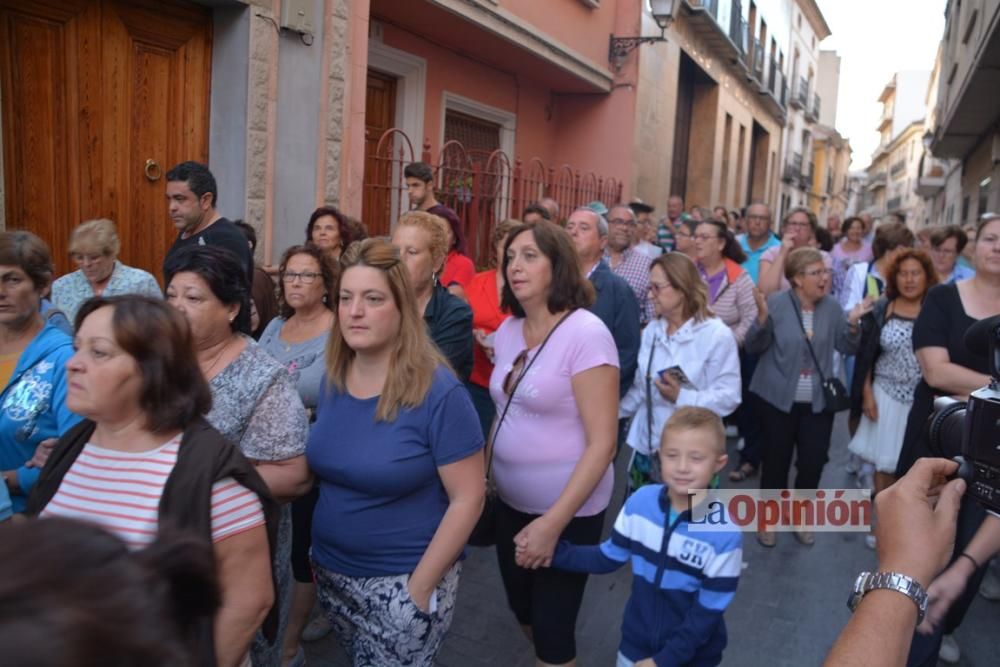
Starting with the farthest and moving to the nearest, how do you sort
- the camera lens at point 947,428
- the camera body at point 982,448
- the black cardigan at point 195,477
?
the black cardigan at point 195,477 → the camera lens at point 947,428 → the camera body at point 982,448

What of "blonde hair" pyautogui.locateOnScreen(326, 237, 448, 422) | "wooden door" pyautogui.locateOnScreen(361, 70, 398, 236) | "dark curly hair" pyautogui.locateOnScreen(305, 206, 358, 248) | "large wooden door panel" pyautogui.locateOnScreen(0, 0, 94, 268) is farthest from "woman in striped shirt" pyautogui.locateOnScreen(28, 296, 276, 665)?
"wooden door" pyautogui.locateOnScreen(361, 70, 398, 236)

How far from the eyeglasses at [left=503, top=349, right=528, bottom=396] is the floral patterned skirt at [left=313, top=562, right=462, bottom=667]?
2.32 feet

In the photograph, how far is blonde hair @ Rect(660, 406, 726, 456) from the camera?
2.96 m

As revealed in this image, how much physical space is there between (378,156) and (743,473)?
4336mm

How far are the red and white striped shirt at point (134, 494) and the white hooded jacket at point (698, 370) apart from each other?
278 centimetres

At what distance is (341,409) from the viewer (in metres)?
2.61

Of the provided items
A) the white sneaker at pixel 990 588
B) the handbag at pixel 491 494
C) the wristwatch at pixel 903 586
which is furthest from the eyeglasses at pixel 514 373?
the white sneaker at pixel 990 588

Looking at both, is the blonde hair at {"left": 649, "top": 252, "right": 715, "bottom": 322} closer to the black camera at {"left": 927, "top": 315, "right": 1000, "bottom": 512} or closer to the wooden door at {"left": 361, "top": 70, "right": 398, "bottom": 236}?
the black camera at {"left": 927, "top": 315, "right": 1000, "bottom": 512}

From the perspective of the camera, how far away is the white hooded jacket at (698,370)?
432 centimetres

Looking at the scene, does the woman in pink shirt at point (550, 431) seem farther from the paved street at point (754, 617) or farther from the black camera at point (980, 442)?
the black camera at point (980, 442)

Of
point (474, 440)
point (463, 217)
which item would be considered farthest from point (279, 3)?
point (474, 440)

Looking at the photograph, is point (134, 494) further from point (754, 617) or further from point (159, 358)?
point (754, 617)

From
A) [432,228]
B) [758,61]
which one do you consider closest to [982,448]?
[432,228]

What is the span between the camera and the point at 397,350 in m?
2.62
